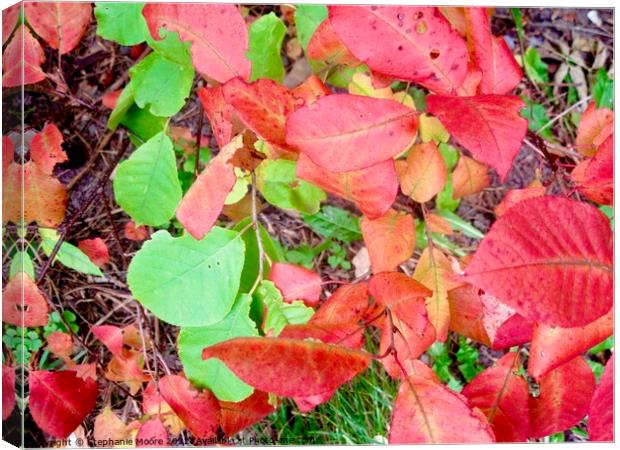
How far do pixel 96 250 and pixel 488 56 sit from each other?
46cm

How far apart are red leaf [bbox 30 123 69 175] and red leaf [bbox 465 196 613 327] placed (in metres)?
0.47

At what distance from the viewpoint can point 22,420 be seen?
2.21ft

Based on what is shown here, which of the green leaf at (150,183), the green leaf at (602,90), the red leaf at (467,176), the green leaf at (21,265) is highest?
the green leaf at (150,183)

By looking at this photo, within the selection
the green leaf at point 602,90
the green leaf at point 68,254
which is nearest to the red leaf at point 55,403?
the green leaf at point 68,254

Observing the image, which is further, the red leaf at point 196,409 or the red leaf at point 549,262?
the red leaf at point 196,409

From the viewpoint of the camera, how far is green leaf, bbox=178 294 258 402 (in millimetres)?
671

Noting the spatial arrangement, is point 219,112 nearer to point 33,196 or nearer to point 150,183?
point 150,183

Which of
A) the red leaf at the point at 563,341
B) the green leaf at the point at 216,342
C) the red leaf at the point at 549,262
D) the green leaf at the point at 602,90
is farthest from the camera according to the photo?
the green leaf at the point at 602,90

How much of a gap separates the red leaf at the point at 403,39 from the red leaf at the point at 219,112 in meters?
0.14

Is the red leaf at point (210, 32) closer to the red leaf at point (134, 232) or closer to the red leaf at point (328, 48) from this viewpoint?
the red leaf at point (328, 48)

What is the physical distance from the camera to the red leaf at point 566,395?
66 centimetres

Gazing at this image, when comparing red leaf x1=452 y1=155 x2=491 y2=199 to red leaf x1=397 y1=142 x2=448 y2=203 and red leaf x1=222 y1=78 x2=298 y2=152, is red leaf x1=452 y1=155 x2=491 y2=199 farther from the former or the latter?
red leaf x1=222 y1=78 x2=298 y2=152

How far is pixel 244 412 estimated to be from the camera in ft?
2.30

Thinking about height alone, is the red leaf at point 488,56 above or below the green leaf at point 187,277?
above
